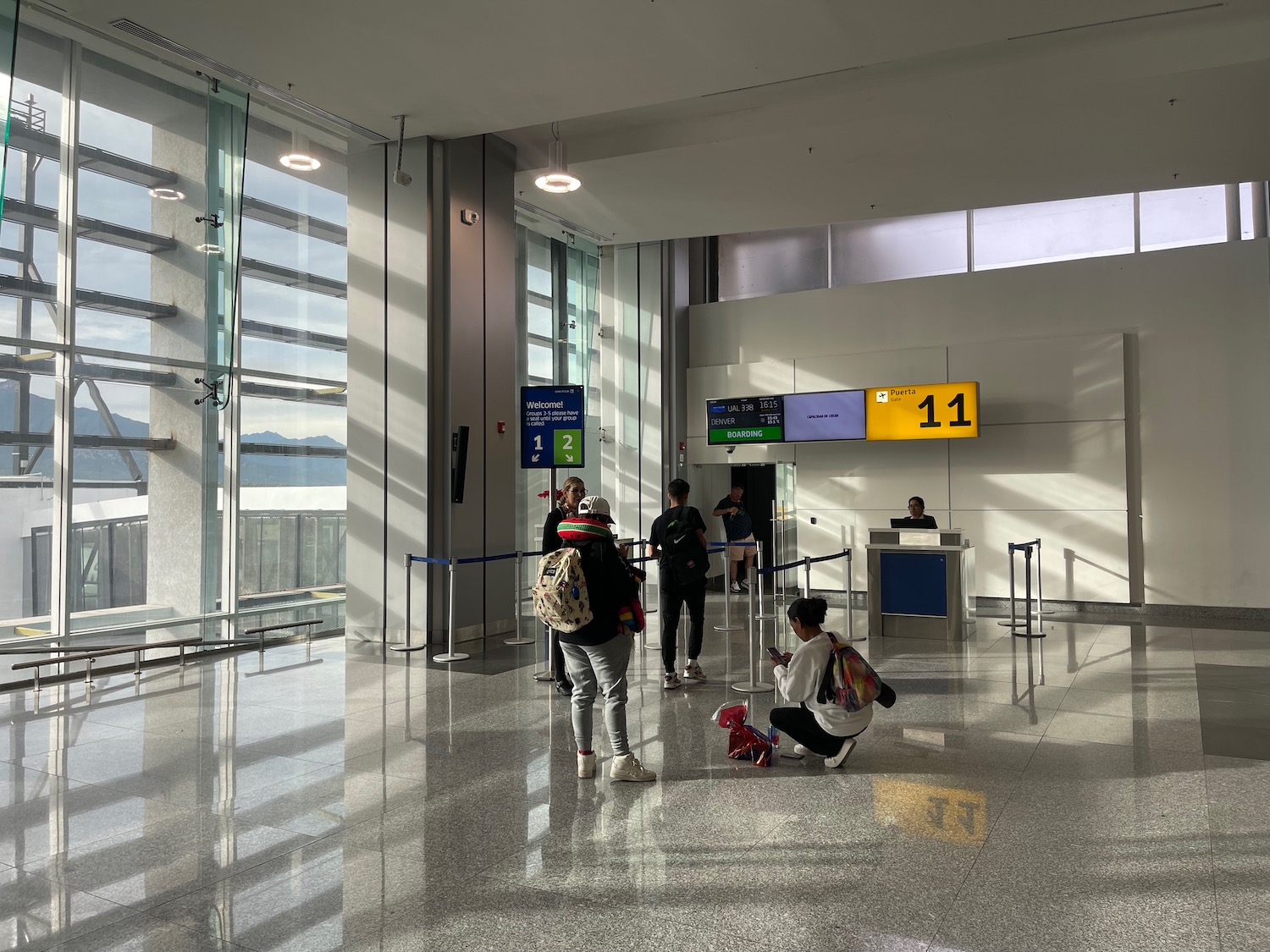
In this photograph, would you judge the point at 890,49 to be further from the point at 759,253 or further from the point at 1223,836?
the point at 759,253

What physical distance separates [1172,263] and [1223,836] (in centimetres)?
1016

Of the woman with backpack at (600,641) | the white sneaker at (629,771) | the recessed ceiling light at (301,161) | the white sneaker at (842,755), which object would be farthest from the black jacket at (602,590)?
the recessed ceiling light at (301,161)

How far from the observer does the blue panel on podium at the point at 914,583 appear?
1029 cm

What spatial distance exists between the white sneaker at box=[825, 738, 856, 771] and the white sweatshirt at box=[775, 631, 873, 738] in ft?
0.22

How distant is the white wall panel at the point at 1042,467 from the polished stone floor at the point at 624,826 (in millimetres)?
5514

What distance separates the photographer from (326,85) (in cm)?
845

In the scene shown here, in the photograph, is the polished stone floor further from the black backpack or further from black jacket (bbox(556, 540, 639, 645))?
the black backpack

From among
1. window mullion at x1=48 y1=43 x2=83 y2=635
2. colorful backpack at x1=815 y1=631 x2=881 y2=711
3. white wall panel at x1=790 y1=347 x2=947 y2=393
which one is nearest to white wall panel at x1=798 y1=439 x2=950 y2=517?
white wall panel at x1=790 y1=347 x2=947 y2=393

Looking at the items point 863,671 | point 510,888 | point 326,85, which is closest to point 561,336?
point 326,85

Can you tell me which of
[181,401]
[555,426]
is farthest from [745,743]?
[181,401]

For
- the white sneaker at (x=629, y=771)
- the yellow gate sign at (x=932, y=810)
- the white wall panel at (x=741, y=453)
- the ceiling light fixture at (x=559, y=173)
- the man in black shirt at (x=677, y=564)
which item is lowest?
the yellow gate sign at (x=932, y=810)

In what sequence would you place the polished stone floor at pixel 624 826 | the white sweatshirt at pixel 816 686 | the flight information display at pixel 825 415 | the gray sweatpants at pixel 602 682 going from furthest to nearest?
the flight information display at pixel 825 415 → the white sweatshirt at pixel 816 686 → the gray sweatpants at pixel 602 682 → the polished stone floor at pixel 624 826

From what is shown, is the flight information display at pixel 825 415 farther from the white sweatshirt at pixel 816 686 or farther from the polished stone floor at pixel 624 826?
the white sweatshirt at pixel 816 686

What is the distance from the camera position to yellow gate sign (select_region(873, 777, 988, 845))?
4289 millimetres
